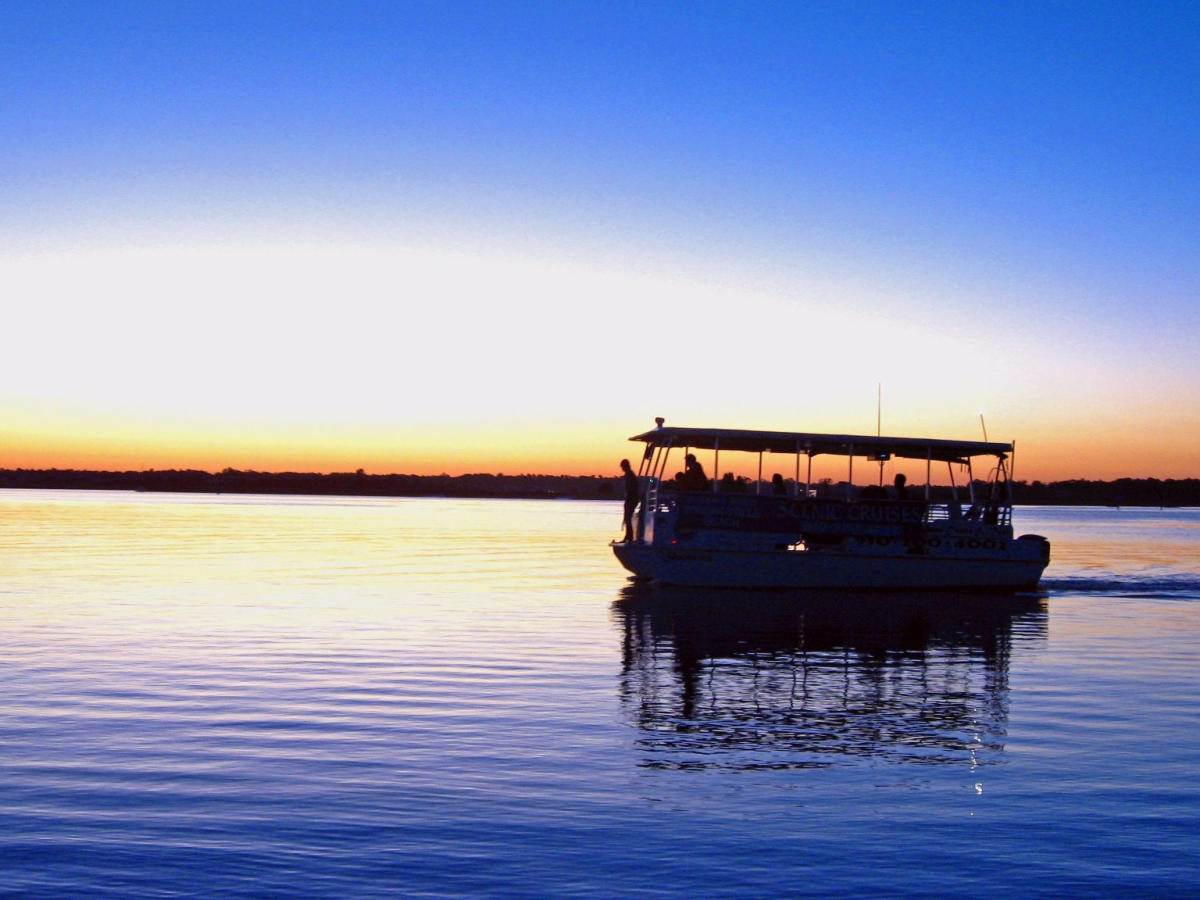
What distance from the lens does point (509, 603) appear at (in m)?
27.1

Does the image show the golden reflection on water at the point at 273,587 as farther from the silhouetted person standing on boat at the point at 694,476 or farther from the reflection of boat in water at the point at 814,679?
the silhouetted person standing on boat at the point at 694,476

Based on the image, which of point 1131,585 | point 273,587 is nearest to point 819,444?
point 1131,585

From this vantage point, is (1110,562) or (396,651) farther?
(1110,562)

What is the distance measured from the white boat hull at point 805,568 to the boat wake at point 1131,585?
346 cm

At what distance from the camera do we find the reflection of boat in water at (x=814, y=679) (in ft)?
39.3

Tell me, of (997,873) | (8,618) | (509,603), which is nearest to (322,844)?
(997,873)

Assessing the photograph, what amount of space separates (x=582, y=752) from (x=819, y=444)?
2135 centimetres

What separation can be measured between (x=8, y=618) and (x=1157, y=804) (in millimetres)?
19542

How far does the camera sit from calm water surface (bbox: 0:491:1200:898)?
7.89 m

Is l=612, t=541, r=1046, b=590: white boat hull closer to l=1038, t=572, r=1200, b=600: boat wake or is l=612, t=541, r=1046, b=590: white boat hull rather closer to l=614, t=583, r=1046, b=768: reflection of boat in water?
l=614, t=583, r=1046, b=768: reflection of boat in water

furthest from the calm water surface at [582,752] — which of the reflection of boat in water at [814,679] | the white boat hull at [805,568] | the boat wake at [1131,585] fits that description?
the boat wake at [1131,585]

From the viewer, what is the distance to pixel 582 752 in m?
11.4

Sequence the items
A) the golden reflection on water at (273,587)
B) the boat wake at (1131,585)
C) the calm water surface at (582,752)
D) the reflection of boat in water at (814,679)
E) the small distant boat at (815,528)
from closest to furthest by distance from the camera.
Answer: the calm water surface at (582,752) < the reflection of boat in water at (814,679) < the golden reflection on water at (273,587) < the small distant boat at (815,528) < the boat wake at (1131,585)

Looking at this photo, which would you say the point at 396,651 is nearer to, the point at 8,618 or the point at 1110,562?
the point at 8,618
